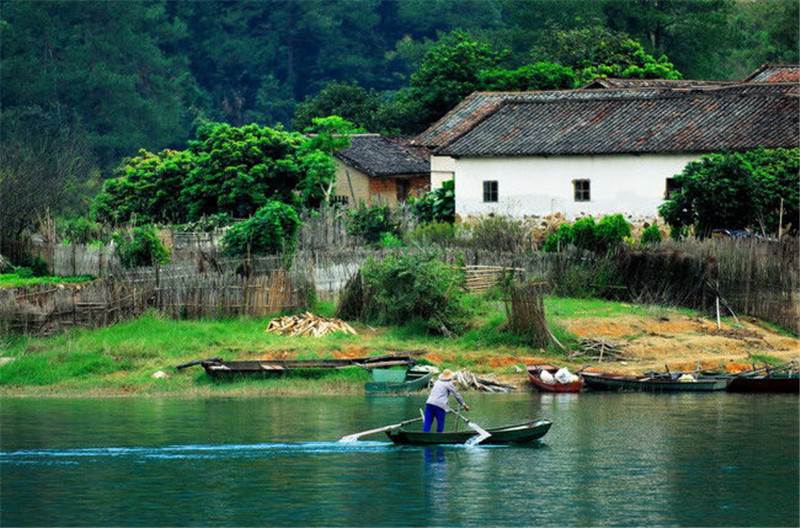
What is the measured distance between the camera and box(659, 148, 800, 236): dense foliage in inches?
1839

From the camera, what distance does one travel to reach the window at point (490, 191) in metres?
53.8

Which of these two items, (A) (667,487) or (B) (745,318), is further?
(B) (745,318)

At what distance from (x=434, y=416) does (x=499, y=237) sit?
1589 centimetres

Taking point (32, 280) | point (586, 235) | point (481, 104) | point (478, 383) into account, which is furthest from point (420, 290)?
point (481, 104)

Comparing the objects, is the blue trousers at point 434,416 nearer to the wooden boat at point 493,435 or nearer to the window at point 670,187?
the wooden boat at point 493,435

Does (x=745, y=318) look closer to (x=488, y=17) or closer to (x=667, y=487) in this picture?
(x=667, y=487)

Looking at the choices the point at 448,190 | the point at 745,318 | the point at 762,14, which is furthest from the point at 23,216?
the point at 762,14


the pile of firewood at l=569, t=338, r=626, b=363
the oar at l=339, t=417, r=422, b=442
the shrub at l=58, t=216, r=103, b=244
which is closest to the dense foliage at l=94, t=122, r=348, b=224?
the shrub at l=58, t=216, r=103, b=244

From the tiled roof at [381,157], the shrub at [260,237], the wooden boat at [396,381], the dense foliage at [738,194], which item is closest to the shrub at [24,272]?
the shrub at [260,237]

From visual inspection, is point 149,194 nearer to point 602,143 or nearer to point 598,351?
point 602,143

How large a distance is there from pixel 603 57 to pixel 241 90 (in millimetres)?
31157

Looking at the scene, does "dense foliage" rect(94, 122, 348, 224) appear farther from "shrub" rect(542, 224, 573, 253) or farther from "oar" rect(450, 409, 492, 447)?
"oar" rect(450, 409, 492, 447)

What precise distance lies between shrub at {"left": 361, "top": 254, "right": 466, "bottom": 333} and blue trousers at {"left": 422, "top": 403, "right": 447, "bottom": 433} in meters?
8.92

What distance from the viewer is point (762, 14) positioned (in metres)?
100
